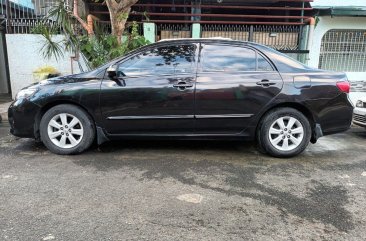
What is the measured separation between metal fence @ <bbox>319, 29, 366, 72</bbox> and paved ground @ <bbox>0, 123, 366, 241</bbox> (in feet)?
20.0

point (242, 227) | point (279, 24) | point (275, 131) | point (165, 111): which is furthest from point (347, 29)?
point (242, 227)

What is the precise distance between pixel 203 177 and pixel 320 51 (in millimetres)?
8102

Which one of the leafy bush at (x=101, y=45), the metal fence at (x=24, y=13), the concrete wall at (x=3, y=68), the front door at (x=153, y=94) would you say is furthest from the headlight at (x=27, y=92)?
the concrete wall at (x=3, y=68)

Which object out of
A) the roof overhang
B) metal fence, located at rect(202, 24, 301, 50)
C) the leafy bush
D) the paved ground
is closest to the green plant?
the leafy bush

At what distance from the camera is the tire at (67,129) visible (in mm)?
4980

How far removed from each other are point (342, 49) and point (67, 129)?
9.09 m

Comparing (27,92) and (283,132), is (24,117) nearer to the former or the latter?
(27,92)

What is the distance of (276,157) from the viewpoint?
5.12 m

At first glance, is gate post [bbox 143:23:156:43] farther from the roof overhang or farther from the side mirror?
the side mirror

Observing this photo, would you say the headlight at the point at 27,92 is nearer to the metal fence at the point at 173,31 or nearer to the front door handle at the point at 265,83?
the front door handle at the point at 265,83

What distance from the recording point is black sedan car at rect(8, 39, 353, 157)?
492cm

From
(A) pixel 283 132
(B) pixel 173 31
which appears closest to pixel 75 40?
(B) pixel 173 31

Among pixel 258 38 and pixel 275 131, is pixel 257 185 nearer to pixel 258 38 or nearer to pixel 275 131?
pixel 275 131

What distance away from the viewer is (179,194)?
3.82 metres
